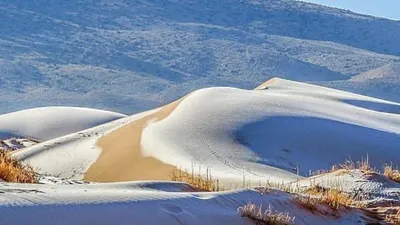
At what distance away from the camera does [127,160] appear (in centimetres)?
2620

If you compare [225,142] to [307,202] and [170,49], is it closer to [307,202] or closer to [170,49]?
[307,202]

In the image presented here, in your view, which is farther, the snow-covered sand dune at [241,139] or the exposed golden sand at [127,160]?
the snow-covered sand dune at [241,139]

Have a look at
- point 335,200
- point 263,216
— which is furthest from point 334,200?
point 263,216

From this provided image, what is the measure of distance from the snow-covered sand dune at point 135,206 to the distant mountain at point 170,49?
10698 cm

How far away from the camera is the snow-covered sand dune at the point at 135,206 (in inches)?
273

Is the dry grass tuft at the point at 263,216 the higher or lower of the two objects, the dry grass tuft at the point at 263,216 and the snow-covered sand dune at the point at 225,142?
the higher

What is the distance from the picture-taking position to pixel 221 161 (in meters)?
23.3

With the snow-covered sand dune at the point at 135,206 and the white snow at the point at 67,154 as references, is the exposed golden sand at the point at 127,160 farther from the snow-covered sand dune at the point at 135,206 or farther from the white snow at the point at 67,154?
the snow-covered sand dune at the point at 135,206

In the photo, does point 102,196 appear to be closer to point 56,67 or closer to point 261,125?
point 261,125

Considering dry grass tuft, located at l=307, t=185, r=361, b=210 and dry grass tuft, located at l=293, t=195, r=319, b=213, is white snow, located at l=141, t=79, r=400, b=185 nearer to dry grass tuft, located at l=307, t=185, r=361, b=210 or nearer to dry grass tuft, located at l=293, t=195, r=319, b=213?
dry grass tuft, located at l=307, t=185, r=361, b=210

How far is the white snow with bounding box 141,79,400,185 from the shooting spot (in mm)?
23938

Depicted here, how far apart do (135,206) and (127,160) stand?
18.7 metres

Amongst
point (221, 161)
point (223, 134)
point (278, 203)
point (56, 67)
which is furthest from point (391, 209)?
point (56, 67)

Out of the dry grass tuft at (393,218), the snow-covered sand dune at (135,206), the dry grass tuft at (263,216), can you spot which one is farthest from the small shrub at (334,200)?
the dry grass tuft at (263,216)
